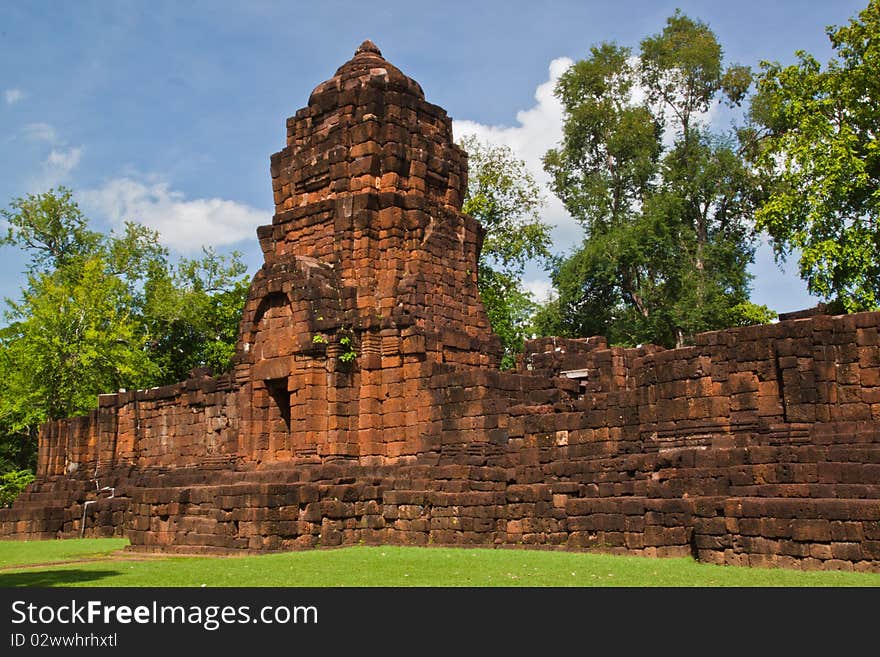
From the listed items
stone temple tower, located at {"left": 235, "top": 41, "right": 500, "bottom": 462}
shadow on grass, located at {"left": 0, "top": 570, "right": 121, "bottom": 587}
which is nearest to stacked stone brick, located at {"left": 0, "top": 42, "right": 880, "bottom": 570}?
stone temple tower, located at {"left": 235, "top": 41, "right": 500, "bottom": 462}

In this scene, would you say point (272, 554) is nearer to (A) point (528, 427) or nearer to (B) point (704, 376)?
(A) point (528, 427)

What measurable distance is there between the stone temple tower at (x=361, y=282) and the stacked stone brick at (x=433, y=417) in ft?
0.15

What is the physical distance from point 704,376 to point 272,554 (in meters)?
7.45

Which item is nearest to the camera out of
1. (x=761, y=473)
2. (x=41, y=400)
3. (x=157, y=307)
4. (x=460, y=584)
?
(x=460, y=584)

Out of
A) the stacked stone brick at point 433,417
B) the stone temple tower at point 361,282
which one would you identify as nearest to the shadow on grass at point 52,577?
the stacked stone brick at point 433,417

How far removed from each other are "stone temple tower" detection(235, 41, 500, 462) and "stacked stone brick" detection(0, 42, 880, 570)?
44 mm

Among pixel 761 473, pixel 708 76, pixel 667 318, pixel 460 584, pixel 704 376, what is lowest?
pixel 460 584

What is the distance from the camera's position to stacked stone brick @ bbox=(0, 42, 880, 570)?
13.0 m

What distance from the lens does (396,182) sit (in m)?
19.5

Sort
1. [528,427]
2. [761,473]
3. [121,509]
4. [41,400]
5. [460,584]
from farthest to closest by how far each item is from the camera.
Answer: [41,400] → [121,509] → [528,427] → [761,473] → [460,584]

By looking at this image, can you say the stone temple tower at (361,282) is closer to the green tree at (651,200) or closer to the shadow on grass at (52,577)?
the shadow on grass at (52,577)

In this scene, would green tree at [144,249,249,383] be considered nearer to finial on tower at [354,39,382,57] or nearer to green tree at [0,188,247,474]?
green tree at [0,188,247,474]

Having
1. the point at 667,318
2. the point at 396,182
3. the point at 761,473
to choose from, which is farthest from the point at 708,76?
the point at 761,473

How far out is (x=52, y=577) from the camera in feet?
41.4
